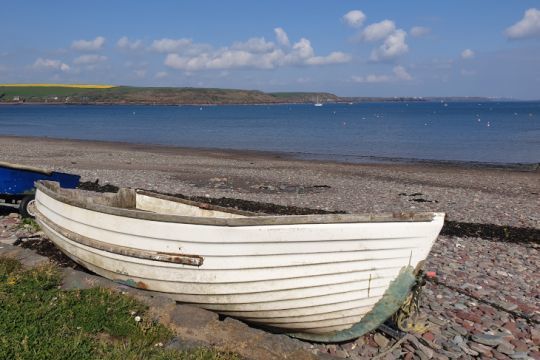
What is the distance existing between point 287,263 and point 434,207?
13084mm

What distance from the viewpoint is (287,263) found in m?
6.13

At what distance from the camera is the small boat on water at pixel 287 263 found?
6.00 meters

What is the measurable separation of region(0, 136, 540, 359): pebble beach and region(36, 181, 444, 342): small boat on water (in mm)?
620

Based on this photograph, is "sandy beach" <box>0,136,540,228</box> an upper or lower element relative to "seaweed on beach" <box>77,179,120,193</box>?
lower

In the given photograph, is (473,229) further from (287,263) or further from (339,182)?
(339,182)

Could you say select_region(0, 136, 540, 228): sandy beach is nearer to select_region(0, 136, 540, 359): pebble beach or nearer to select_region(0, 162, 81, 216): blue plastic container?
select_region(0, 136, 540, 359): pebble beach

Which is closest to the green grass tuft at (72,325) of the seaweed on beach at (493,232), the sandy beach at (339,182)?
the seaweed on beach at (493,232)

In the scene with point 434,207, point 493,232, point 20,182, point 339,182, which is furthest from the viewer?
point 339,182

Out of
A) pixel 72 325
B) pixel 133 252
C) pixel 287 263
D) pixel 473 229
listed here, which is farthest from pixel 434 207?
pixel 72 325

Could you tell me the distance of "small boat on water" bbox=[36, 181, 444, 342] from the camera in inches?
236

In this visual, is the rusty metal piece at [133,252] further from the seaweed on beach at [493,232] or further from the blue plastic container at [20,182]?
the seaweed on beach at [493,232]

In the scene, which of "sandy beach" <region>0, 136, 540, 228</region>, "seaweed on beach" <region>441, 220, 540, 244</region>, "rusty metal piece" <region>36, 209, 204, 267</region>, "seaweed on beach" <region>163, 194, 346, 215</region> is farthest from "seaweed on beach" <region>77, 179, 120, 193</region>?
"seaweed on beach" <region>441, 220, 540, 244</region>

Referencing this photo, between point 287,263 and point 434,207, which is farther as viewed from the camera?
point 434,207

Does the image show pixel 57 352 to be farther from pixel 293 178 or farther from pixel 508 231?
pixel 293 178
